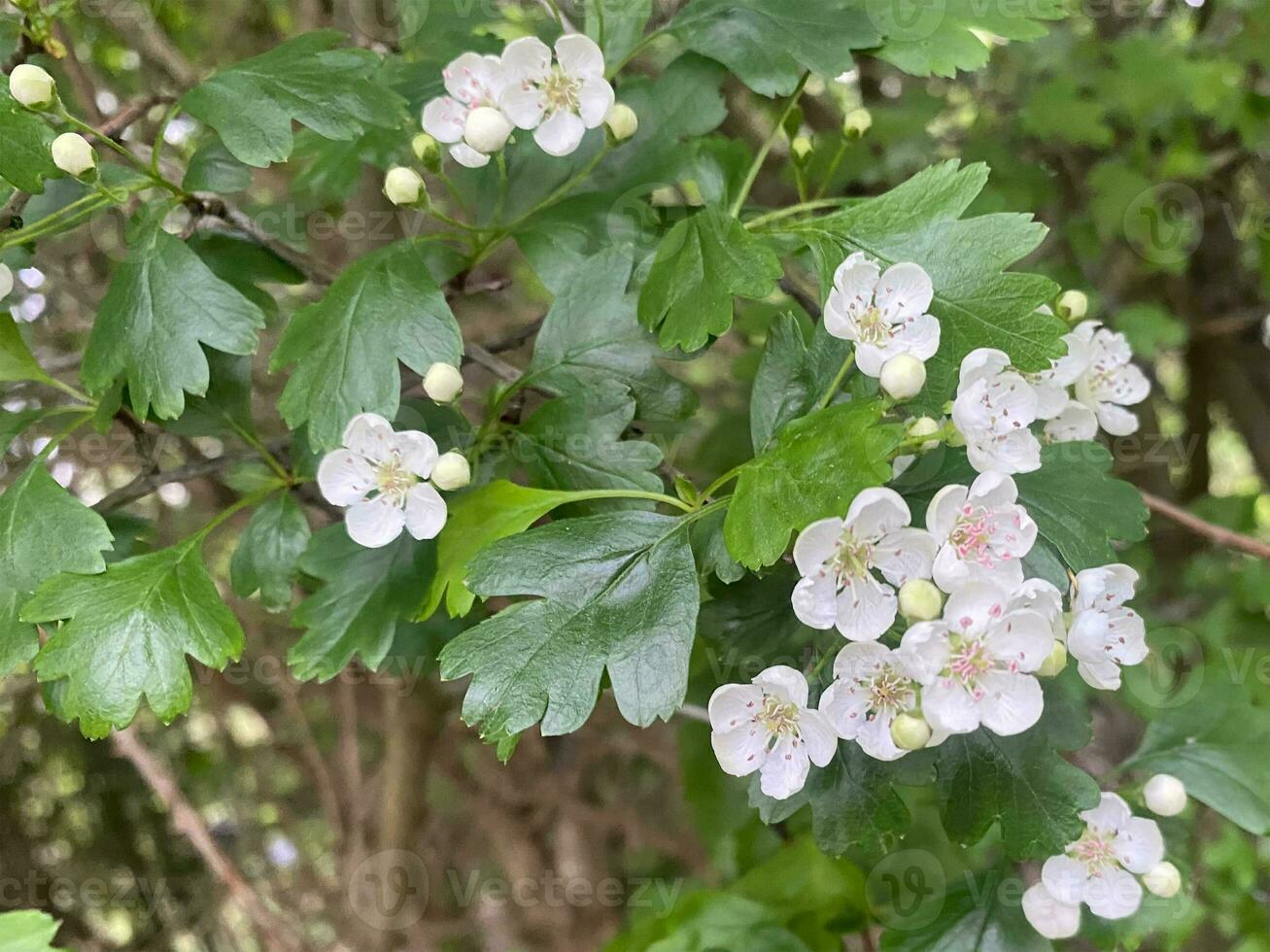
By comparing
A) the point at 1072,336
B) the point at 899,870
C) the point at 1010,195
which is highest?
the point at 1072,336

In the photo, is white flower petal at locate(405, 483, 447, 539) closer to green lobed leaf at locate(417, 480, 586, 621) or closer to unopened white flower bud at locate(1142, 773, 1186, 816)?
green lobed leaf at locate(417, 480, 586, 621)

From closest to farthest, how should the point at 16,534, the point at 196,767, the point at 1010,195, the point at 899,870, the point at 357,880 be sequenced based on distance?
the point at 16,534, the point at 899,870, the point at 1010,195, the point at 357,880, the point at 196,767

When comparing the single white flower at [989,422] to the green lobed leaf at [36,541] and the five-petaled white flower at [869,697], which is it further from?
the green lobed leaf at [36,541]

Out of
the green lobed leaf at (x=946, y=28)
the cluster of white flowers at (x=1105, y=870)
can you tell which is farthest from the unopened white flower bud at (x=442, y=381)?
the cluster of white flowers at (x=1105, y=870)

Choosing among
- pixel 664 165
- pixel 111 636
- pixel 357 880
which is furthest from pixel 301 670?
pixel 357 880

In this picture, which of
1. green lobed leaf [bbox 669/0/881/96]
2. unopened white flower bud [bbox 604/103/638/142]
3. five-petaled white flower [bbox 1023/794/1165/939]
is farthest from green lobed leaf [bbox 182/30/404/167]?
five-petaled white flower [bbox 1023/794/1165/939]

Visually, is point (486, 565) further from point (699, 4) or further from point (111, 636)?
point (699, 4)
